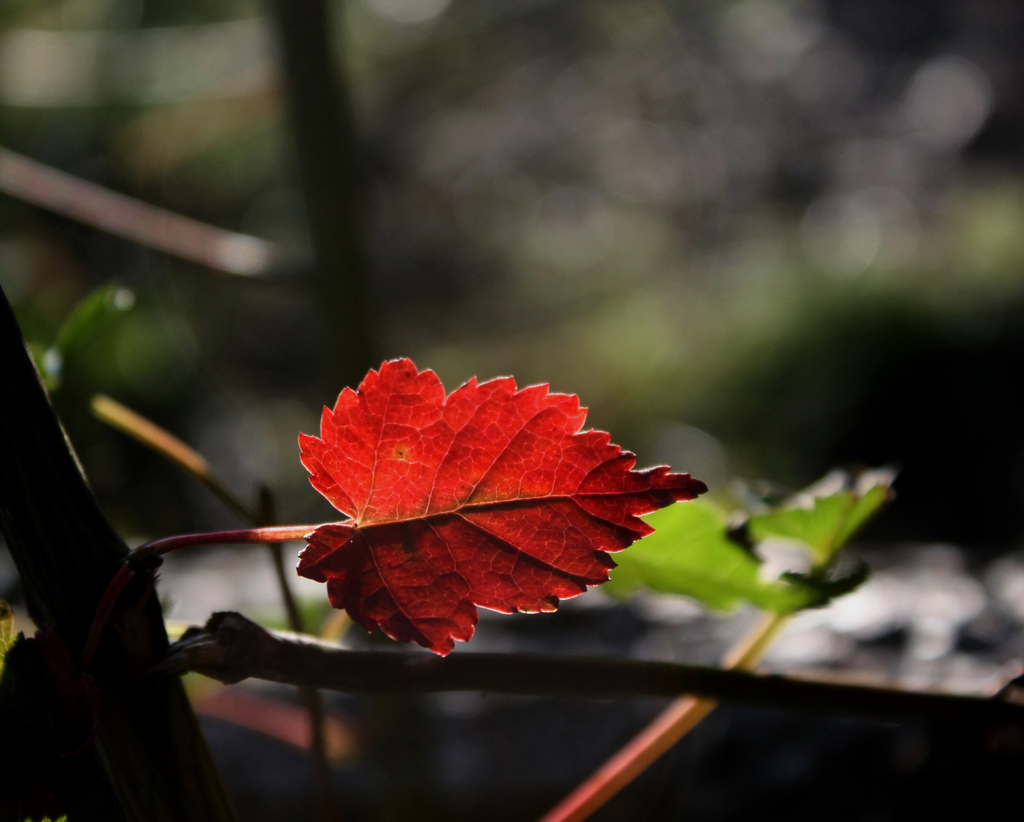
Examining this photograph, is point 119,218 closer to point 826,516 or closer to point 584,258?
point 826,516

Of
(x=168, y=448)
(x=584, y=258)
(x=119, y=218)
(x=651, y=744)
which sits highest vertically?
(x=584, y=258)

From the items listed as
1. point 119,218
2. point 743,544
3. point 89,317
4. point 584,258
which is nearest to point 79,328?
point 89,317

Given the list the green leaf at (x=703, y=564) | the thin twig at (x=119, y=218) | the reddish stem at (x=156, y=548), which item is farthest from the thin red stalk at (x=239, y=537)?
the thin twig at (x=119, y=218)

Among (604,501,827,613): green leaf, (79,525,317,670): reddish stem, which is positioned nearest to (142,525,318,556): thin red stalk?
(79,525,317,670): reddish stem

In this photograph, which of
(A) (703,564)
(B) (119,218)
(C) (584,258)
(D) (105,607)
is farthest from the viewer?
(C) (584,258)

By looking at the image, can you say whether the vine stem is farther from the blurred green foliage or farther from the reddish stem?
the reddish stem

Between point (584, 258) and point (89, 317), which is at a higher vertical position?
point (584, 258)

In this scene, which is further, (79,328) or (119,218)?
(119,218)
